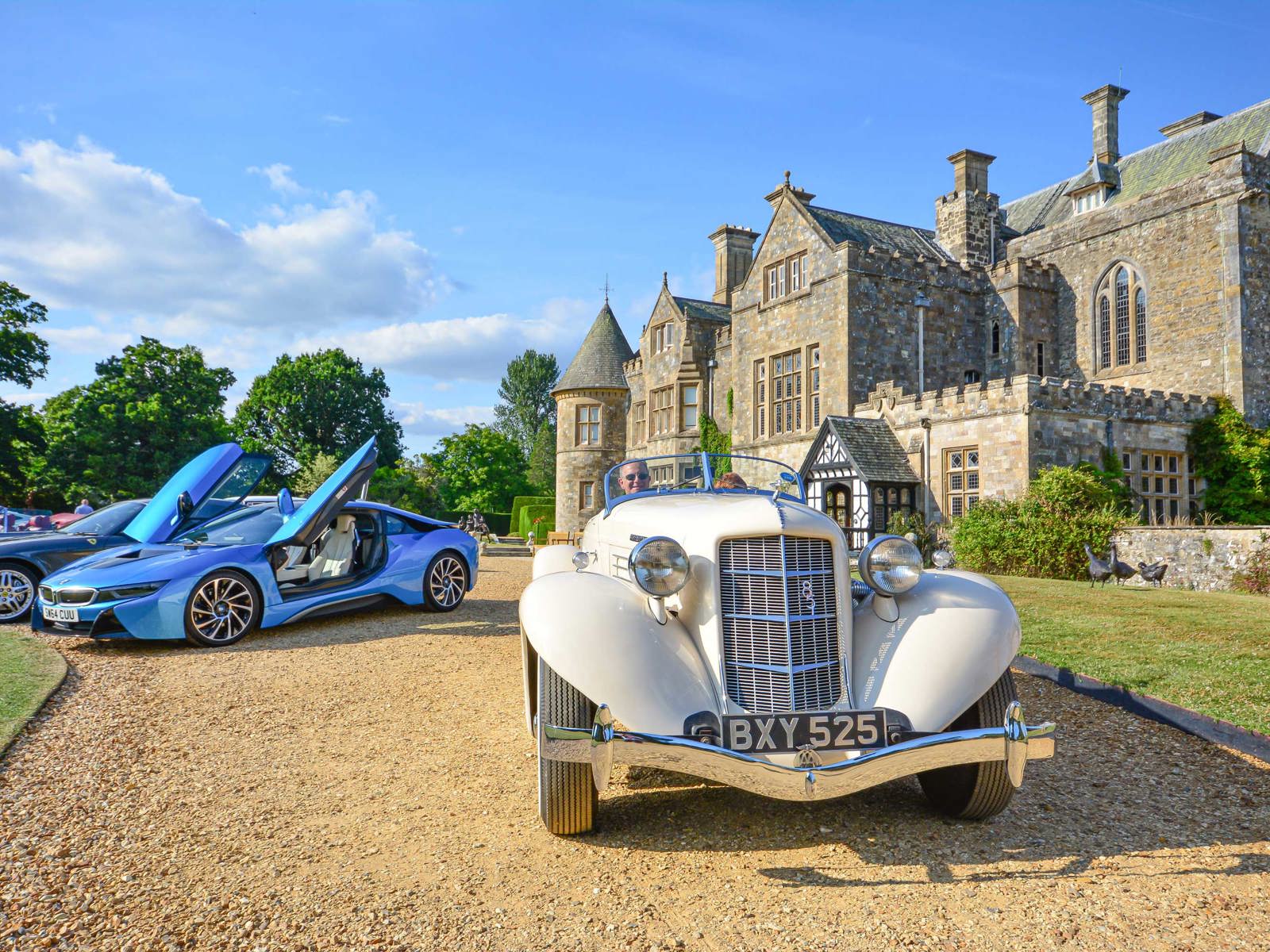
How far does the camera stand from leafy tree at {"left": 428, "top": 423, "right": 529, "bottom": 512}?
159ft

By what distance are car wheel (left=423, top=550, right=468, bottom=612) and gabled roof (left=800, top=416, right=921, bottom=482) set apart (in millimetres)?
11511

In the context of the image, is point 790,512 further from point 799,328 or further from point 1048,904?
point 799,328

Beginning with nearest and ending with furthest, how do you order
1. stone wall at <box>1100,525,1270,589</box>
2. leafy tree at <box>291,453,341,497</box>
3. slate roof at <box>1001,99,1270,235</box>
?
stone wall at <box>1100,525,1270,589</box> < slate roof at <box>1001,99,1270,235</box> < leafy tree at <box>291,453,341,497</box>

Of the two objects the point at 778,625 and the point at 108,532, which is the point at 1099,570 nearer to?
the point at 778,625

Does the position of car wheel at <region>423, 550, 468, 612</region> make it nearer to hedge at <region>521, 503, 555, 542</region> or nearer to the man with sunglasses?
the man with sunglasses

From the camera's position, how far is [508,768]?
4559 mm

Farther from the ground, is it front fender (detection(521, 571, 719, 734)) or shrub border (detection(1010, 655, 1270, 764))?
front fender (detection(521, 571, 719, 734))

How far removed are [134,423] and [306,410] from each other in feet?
41.7

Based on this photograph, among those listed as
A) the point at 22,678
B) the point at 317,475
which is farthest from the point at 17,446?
the point at 22,678

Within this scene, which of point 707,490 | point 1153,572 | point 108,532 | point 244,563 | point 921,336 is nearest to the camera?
point 707,490

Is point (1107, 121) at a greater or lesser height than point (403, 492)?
greater

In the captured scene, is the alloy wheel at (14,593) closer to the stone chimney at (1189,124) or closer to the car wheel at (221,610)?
the car wheel at (221,610)

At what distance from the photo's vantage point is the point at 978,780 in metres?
3.68

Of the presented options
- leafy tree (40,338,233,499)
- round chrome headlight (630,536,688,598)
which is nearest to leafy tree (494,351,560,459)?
leafy tree (40,338,233,499)
